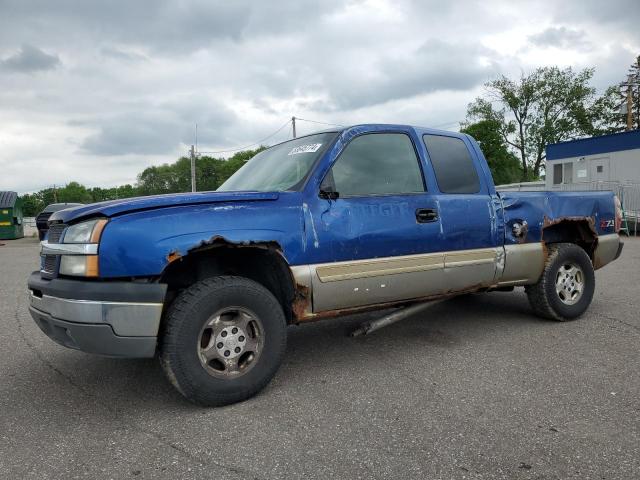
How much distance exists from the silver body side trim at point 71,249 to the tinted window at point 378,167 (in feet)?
5.45

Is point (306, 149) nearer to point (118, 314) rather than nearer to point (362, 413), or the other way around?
point (118, 314)

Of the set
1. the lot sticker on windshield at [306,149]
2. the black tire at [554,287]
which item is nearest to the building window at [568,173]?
the black tire at [554,287]

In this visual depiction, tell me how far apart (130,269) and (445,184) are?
2.58 metres

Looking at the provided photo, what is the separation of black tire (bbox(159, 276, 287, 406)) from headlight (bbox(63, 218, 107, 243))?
61 centimetres

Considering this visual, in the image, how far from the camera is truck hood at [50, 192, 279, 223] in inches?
118

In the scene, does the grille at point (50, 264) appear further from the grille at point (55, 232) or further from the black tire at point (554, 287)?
the black tire at point (554, 287)

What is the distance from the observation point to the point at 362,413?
3.06 meters

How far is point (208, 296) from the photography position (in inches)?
122

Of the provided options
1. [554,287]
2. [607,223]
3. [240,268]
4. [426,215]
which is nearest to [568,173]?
[607,223]

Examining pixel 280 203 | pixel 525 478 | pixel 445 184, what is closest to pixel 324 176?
pixel 280 203

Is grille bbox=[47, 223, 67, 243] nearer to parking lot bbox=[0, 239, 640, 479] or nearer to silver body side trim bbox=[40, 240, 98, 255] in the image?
silver body side trim bbox=[40, 240, 98, 255]

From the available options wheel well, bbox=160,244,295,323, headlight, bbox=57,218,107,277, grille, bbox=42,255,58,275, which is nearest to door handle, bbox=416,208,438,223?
wheel well, bbox=160,244,295,323

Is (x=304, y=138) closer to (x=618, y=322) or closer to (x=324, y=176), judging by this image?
(x=324, y=176)

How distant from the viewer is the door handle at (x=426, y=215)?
13.0 ft
